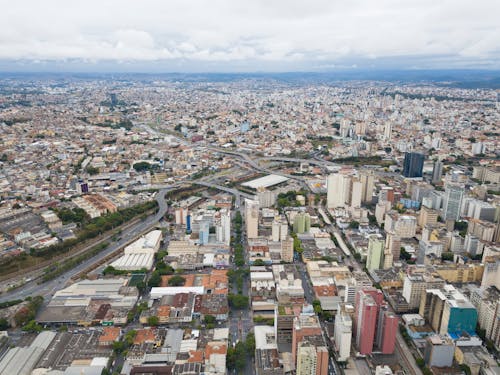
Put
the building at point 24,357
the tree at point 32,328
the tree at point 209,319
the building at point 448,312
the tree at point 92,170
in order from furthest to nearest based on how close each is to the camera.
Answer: the tree at point 92,170 → the tree at point 209,319 → the tree at point 32,328 → the building at point 448,312 → the building at point 24,357

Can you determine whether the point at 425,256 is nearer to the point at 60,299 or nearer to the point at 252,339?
the point at 252,339

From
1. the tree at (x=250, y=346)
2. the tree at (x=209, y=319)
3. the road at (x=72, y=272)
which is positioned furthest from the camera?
the road at (x=72, y=272)

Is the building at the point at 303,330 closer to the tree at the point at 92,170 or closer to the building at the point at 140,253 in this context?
the building at the point at 140,253

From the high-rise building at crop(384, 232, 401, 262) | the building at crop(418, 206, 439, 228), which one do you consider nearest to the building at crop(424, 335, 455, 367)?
the high-rise building at crop(384, 232, 401, 262)

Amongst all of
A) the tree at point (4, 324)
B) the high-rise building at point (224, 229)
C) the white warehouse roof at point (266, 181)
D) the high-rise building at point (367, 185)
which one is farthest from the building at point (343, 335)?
the white warehouse roof at point (266, 181)

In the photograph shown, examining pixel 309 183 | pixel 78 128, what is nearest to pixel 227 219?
pixel 309 183

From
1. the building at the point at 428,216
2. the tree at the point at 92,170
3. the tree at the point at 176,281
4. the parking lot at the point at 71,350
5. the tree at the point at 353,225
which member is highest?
the building at the point at 428,216
